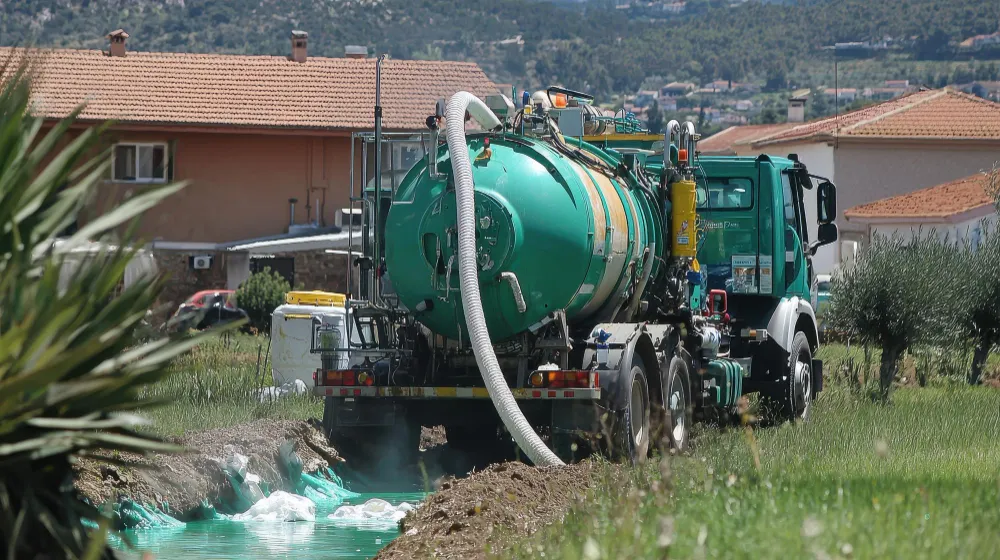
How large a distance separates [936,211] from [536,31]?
132 metres

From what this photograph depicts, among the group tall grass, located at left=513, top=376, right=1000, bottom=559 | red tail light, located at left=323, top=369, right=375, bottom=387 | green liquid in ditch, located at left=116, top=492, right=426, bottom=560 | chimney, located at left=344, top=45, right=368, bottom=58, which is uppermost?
chimney, located at left=344, top=45, right=368, bottom=58

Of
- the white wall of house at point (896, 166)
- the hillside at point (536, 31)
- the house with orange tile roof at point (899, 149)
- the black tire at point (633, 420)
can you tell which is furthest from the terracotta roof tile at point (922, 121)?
the hillside at point (536, 31)

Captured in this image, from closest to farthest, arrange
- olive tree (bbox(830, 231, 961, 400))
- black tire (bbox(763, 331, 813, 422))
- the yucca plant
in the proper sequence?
the yucca plant
black tire (bbox(763, 331, 813, 422))
olive tree (bbox(830, 231, 961, 400))

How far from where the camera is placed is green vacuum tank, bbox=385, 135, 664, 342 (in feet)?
39.3

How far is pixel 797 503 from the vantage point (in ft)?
24.9

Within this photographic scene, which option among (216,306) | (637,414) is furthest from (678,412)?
→ (216,306)

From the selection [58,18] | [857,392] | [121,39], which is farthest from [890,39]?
[857,392]

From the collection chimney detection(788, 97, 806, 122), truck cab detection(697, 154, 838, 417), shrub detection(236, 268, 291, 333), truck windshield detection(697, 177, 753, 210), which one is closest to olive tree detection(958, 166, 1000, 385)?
truck cab detection(697, 154, 838, 417)

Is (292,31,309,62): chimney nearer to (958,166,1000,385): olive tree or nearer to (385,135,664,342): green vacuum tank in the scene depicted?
(958,166,1000,385): olive tree

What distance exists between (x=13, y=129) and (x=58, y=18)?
13506 centimetres

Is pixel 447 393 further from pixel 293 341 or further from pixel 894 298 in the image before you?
pixel 894 298

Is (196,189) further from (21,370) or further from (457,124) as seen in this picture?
(21,370)

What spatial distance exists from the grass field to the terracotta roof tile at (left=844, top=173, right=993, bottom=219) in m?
29.1

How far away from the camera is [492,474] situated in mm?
11016
